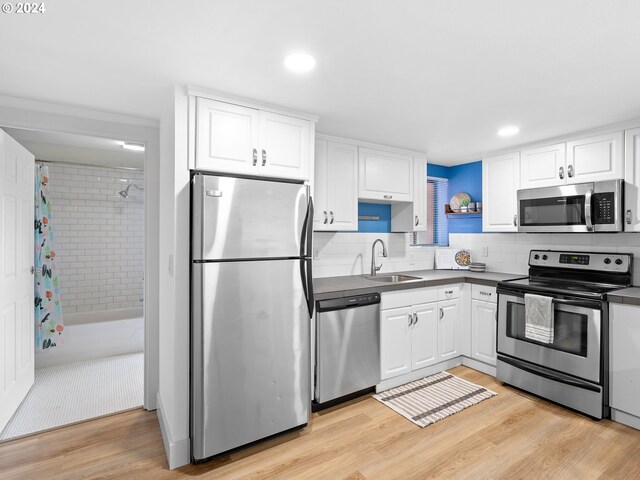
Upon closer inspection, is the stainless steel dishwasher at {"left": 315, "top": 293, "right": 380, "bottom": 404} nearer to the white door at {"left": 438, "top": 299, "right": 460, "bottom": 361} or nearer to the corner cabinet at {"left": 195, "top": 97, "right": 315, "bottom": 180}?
the white door at {"left": 438, "top": 299, "right": 460, "bottom": 361}

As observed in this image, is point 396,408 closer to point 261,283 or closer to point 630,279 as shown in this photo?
point 261,283

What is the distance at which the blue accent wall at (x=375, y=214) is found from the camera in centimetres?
371

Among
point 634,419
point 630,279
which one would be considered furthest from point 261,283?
point 630,279

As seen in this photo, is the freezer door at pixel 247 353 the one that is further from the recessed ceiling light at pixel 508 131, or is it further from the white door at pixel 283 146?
the recessed ceiling light at pixel 508 131

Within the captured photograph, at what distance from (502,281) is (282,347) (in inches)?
83.9

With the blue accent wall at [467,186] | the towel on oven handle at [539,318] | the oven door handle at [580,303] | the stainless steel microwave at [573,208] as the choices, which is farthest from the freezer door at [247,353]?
the blue accent wall at [467,186]

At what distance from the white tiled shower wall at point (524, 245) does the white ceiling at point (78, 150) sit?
14.3 ft

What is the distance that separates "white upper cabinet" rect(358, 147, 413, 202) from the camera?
334 cm

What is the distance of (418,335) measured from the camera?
318 cm

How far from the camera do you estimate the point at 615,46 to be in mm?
1657

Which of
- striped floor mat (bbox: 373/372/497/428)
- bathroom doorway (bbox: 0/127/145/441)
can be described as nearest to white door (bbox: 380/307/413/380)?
striped floor mat (bbox: 373/372/497/428)

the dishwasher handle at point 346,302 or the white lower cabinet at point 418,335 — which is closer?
the dishwasher handle at point 346,302

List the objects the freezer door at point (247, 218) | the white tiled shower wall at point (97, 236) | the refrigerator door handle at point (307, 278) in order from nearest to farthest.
Result: the freezer door at point (247, 218), the refrigerator door handle at point (307, 278), the white tiled shower wall at point (97, 236)

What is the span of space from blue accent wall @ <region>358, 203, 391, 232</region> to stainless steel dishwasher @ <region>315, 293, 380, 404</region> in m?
1.04
